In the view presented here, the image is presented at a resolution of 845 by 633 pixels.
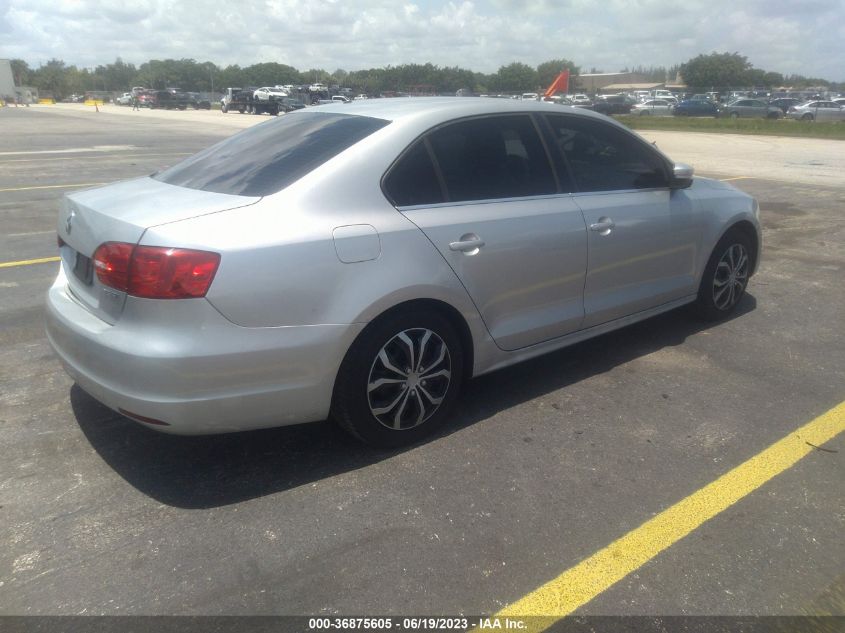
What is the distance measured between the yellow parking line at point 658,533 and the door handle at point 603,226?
150 cm

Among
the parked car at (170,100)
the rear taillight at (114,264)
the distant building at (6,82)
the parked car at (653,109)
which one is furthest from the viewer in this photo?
the distant building at (6,82)

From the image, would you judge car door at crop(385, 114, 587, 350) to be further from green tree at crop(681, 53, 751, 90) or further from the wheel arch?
green tree at crop(681, 53, 751, 90)

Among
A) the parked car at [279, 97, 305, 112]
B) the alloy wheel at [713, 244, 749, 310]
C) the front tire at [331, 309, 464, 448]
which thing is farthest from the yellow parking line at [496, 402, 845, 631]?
the parked car at [279, 97, 305, 112]

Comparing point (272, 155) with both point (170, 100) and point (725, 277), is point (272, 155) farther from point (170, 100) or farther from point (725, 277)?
point (170, 100)

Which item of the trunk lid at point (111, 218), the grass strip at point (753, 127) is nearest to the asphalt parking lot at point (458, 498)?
the trunk lid at point (111, 218)

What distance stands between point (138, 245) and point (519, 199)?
6.57ft

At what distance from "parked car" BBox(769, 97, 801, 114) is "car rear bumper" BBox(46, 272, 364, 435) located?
4771cm

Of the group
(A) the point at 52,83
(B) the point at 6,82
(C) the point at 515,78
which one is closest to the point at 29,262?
(C) the point at 515,78

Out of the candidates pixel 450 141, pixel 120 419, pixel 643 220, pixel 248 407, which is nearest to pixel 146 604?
pixel 248 407

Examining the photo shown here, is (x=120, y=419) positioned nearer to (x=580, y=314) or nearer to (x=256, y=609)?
(x=256, y=609)

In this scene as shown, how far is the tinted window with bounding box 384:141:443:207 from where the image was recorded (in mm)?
3428

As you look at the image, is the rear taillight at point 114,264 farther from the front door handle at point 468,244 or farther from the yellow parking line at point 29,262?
the yellow parking line at point 29,262

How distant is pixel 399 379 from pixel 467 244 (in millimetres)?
758

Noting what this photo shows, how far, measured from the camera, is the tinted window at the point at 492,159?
3.70 m
